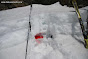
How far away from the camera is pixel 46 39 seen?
2406 millimetres

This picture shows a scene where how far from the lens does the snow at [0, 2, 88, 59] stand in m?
2.01

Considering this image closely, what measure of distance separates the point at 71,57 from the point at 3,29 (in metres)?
2.48

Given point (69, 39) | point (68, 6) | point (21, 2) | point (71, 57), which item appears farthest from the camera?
point (21, 2)

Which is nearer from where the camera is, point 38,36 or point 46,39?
point 46,39

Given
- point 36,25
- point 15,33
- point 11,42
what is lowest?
point 11,42

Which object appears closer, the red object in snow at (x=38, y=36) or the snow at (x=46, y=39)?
the snow at (x=46, y=39)

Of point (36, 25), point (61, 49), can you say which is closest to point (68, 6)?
point (36, 25)

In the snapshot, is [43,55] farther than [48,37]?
No

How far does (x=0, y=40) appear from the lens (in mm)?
2480

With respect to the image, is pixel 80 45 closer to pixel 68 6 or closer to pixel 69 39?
pixel 69 39

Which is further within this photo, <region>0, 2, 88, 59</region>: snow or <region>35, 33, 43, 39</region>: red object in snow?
<region>35, 33, 43, 39</region>: red object in snow

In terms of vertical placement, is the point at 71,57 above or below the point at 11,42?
below

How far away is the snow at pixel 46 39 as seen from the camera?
2.01 m

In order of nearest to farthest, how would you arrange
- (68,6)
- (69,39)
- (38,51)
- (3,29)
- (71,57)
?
(71,57)
(38,51)
(69,39)
(3,29)
(68,6)
